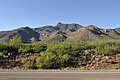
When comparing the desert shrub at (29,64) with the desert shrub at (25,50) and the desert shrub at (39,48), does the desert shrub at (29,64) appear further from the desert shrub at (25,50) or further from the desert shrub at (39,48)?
the desert shrub at (39,48)

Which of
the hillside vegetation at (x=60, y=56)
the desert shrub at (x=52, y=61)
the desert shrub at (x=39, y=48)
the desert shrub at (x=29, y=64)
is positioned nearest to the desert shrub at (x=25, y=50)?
the hillside vegetation at (x=60, y=56)

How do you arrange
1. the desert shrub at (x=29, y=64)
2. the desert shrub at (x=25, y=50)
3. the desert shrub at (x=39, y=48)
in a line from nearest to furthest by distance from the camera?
the desert shrub at (x=29, y=64)
the desert shrub at (x=25, y=50)
the desert shrub at (x=39, y=48)

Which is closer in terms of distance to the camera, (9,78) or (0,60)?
(9,78)

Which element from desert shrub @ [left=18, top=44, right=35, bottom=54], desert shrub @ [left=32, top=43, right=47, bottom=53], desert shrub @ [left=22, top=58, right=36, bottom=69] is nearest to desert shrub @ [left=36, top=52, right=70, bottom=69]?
desert shrub @ [left=22, top=58, right=36, bottom=69]

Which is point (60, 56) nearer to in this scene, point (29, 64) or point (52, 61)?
point (52, 61)

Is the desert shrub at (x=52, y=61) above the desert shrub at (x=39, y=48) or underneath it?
underneath

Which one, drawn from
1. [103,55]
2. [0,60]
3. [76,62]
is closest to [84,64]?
[76,62]

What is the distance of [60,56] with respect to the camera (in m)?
26.8

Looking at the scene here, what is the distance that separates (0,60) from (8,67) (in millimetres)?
2075

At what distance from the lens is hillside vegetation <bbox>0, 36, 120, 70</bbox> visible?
25703 millimetres

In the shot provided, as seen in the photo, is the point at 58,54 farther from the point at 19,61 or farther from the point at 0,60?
the point at 0,60

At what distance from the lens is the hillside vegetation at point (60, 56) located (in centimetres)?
2570

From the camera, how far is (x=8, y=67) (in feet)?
86.0

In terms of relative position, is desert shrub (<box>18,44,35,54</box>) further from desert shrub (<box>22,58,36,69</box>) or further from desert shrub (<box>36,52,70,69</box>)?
desert shrub (<box>36,52,70,69</box>)
